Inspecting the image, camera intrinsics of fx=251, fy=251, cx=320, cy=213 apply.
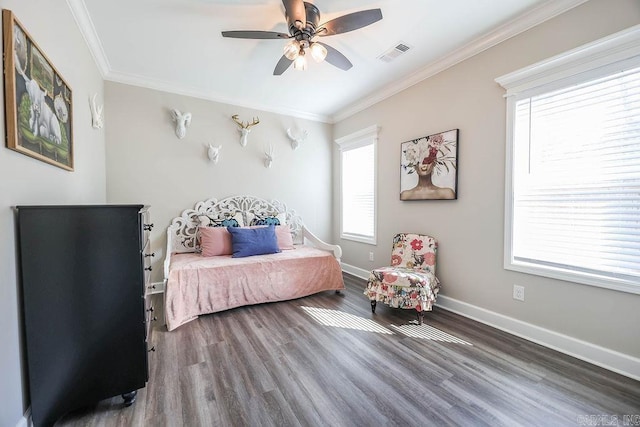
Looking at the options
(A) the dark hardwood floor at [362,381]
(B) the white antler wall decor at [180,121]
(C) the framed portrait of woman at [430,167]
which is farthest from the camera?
(B) the white antler wall decor at [180,121]

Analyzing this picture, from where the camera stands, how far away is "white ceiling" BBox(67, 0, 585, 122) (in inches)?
76.3

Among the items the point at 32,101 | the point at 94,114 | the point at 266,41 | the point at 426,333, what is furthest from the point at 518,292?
the point at 94,114

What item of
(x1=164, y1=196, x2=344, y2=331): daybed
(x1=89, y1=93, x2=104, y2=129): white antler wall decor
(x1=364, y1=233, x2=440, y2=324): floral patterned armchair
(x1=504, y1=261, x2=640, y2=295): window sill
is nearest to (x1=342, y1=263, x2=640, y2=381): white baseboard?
(x1=364, y1=233, x2=440, y2=324): floral patterned armchair

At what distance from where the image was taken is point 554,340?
6.39 feet

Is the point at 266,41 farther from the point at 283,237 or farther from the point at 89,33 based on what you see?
the point at 283,237

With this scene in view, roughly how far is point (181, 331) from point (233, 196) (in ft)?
6.26

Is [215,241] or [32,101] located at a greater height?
[32,101]

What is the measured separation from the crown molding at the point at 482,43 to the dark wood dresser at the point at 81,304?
3025mm

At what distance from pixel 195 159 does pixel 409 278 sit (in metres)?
3.05

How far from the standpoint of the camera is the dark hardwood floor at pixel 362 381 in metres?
1.35

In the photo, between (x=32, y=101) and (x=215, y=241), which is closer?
(x=32, y=101)

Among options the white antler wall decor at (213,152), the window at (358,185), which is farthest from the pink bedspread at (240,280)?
the white antler wall decor at (213,152)

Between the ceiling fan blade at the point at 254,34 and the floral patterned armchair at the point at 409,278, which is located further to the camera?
the floral patterned armchair at the point at 409,278

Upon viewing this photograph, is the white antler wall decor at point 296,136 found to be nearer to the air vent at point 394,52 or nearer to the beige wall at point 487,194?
the beige wall at point 487,194
